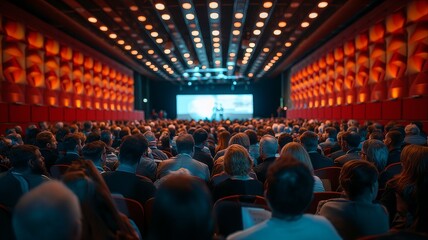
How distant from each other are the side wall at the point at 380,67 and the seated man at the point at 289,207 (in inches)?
422

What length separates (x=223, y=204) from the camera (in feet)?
8.62

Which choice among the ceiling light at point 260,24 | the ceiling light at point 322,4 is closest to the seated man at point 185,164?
the ceiling light at point 322,4

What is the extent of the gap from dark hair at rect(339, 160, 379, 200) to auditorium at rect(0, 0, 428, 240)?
14mm

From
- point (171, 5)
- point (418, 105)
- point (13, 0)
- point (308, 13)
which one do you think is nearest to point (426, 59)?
point (418, 105)

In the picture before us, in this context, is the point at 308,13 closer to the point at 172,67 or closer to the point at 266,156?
the point at 266,156

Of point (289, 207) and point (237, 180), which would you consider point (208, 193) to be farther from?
point (237, 180)

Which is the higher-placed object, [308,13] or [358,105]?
[308,13]

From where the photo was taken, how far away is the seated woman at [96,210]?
69.0 inches

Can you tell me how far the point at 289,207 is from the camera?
6.06ft

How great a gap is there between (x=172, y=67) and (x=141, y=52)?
270 inches

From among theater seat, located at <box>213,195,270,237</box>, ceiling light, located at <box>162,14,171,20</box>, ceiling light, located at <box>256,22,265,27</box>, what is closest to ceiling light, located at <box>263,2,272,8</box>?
ceiling light, located at <box>256,22,265,27</box>

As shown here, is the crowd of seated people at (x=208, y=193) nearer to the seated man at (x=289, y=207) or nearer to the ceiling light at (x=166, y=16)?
the seated man at (x=289, y=207)

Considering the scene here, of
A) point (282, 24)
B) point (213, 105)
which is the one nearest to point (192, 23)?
point (282, 24)

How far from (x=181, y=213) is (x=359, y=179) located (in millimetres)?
1545
